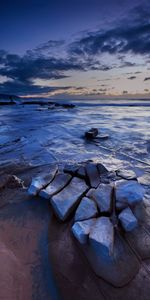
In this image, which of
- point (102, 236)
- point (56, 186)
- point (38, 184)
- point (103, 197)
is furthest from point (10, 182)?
point (102, 236)

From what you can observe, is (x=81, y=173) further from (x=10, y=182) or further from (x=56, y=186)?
(x=10, y=182)

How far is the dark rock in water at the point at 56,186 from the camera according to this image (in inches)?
97.1

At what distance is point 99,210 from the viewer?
2.07 metres

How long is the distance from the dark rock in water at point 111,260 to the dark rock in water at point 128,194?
22.4 inches

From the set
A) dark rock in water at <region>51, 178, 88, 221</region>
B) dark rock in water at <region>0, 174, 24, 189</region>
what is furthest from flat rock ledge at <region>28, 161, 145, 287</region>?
dark rock in water at <region>0, 174, 24, 189</region>

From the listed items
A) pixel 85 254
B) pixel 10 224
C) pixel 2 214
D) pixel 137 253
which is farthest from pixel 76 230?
pixel 2 214

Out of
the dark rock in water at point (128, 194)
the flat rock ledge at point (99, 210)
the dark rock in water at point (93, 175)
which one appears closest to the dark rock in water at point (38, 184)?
the flat rock ledge at point (99, 210)

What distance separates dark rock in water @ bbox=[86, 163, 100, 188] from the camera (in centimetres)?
262

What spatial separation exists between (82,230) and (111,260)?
1.28ft

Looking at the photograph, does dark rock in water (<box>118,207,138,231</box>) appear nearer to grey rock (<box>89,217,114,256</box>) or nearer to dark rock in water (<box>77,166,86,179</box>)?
grey rock (<box>89,217,114,256</box>)

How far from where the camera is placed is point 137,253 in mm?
1731

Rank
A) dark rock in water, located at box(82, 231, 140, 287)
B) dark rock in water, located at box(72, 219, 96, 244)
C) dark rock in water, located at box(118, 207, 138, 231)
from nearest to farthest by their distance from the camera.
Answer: dark rock in water, located at box(82, 231, 140, 287) → dark rock in water, located at box(72, 219, 96, 244) → dark rock in water, located at box(118, 207, 138, 231)

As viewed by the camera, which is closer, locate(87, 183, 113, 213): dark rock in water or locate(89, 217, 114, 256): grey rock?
locate(89, 217, 114, 256): grey rock

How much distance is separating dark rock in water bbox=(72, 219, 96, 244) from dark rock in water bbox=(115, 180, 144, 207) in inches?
21.4
